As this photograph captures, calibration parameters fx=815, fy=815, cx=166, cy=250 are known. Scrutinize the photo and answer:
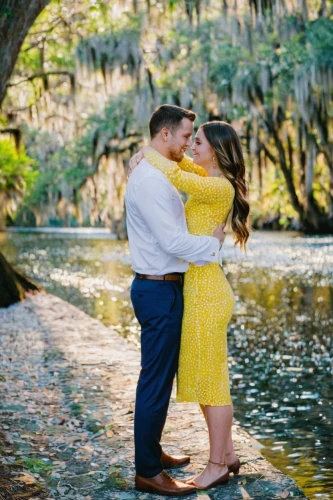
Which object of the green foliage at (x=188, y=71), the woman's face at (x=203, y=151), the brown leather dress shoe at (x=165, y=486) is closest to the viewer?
the brown leather dress shoe at (x=165, y=486)

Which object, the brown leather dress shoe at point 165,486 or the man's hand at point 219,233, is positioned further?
the man's hand at point 219,233

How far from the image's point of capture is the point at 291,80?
24.4 meters

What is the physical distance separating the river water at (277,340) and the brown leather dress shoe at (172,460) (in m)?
0.76

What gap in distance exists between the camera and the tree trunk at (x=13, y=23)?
679cm

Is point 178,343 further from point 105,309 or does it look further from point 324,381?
point 105,309

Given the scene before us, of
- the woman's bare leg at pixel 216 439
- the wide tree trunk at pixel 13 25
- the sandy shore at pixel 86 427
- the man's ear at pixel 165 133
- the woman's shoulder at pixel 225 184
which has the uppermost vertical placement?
the wide tree trunk at pixel 13 25

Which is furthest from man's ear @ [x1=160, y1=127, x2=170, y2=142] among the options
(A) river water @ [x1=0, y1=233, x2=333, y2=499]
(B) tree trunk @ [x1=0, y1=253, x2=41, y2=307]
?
(B) tree trunk @ [x1=0, y1=253, x2=41, y2=307]

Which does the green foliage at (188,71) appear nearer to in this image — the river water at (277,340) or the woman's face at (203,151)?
the river water at (277,340)

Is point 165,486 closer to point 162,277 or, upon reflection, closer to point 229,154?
point 162,277

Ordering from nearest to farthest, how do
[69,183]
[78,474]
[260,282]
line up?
[78,474] → [260,282] → [69,183]

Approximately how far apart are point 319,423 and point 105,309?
681 centimetres

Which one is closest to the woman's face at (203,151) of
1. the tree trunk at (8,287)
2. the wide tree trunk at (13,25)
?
the wide tree trunk at (13,25)

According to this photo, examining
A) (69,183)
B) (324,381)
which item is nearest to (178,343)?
(324,381)

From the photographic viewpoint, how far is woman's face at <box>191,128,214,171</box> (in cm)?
391
